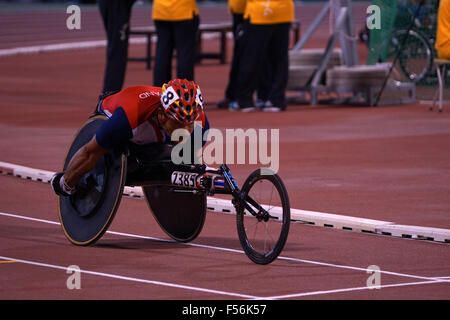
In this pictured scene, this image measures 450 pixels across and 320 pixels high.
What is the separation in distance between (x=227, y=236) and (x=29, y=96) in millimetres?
12513

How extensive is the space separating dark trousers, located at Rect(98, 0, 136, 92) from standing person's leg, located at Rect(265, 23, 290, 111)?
2.28 meters

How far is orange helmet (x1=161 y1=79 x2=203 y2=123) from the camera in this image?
868cm

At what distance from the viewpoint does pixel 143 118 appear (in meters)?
8.91

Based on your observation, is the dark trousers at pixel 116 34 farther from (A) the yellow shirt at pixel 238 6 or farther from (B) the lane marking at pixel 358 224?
(B) the lane marking at pixel 358 224

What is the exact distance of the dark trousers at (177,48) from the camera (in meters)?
17.9

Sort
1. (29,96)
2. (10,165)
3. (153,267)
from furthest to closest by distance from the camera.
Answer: (29,96) < (10,165) < (153,267)

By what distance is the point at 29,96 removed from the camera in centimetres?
2159

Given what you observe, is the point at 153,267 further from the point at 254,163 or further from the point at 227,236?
the point at 254,163

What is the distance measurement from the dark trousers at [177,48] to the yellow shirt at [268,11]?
0.87 m

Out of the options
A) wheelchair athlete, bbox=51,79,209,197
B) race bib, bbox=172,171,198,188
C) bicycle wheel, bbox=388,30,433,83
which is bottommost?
bicycle wheel, bbox=388,30,433,83

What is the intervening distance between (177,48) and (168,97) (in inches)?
366

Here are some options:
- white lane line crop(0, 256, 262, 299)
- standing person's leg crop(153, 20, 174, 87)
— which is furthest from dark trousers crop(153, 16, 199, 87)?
white lane line crop(0, 256, 262, 299)

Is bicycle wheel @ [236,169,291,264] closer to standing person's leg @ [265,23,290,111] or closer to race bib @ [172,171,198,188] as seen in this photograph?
race bib @ [172,171,198,188]
